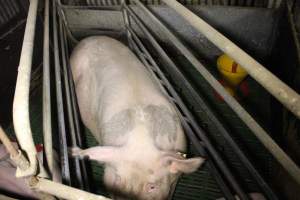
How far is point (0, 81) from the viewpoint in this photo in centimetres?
299

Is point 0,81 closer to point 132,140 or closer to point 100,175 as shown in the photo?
point 100,175

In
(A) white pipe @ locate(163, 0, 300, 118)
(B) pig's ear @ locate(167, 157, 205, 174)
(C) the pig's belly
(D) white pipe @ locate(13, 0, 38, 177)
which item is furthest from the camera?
(C) the pig's belly

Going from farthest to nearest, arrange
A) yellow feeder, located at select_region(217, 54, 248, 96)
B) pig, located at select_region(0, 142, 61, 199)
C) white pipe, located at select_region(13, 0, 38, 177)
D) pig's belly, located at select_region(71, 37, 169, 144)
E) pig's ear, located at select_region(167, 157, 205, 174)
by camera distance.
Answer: yellow feeder, located at select_region(217, 54, 248, 96)
pig's belly, located at select_region(71, 37, 169, 144)
pig, located at select_region(0, 142, 61, 199)
pig's ear, located at select_region(167, 157, 205, 174)
white pipe, located at select_region(13, 0, 38, 177)

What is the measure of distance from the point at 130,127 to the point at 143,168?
0.90 feet

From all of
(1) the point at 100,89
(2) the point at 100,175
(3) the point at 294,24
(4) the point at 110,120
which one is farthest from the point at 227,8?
(2) the point at 100,175

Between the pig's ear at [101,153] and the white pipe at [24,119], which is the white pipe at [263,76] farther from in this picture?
the pig's ear at [101,153]

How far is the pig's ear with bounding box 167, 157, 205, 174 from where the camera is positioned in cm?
167

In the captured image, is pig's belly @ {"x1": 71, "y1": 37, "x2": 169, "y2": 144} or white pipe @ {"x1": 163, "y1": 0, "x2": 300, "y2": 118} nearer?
white pipe @ {"x1": 163, "y1": 0, "x2": 300, "y2": 118}

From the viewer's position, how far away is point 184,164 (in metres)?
1.69

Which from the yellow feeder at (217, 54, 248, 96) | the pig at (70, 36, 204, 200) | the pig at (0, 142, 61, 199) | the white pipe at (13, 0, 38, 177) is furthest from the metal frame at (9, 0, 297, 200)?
the yellow feeder at (217, 54, 248, 96)

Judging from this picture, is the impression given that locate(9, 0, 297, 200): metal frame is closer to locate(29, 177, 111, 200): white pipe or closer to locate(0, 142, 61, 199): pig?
locate(29, 177, 111, 200): white pipe

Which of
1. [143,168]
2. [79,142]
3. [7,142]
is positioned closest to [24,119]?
[7,142]

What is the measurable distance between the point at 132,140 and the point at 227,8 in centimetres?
192

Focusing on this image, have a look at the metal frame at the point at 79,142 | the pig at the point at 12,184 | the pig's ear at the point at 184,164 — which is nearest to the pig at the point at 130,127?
the pig's ear at the point at 184,164
